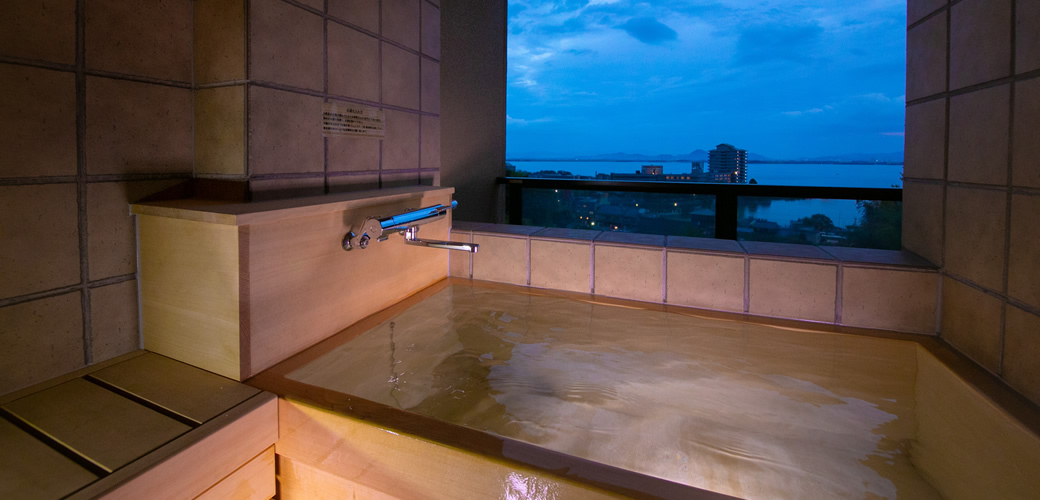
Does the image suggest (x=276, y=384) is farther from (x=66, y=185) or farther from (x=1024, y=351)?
(x=1024, y=351)

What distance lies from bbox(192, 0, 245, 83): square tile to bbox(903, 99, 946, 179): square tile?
1.91m

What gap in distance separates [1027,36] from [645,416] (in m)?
1.12

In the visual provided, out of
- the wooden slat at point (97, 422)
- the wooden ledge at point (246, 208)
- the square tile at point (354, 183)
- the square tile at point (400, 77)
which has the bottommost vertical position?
the wooden slat at point (97, 422)

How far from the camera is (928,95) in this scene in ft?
4.49

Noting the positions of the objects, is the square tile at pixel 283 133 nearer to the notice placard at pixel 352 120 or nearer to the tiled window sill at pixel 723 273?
the notice placard at pixel 352 120

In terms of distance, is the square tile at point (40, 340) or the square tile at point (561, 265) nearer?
the square tile at point (40, 340)

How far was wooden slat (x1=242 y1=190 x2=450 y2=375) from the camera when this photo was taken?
1.03m


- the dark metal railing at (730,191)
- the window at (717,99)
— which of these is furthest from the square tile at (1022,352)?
the dark metal railing at (730,191)

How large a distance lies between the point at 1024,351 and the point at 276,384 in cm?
158

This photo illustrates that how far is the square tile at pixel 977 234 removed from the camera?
1.02 m

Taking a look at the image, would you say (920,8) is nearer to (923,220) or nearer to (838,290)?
(923,220)

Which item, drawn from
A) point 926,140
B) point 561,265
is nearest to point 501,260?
point 561,265

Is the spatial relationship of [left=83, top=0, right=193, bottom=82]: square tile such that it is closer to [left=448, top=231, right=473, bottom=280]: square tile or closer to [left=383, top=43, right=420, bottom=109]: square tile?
[left=383, top=43, right=420, bottom=109]: square tile

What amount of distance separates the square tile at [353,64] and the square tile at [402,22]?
101 mm
